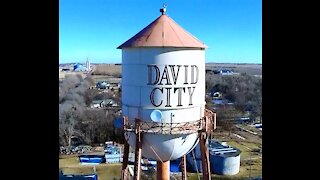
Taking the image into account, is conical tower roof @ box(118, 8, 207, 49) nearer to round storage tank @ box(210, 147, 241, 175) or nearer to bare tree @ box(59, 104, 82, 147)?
round storage tank @ box(210, 147, 241, 175)

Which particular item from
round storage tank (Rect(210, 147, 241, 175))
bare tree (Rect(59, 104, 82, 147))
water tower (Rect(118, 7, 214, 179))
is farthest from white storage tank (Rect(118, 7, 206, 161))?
bare tree (Rect(59, 104, 82, 147))

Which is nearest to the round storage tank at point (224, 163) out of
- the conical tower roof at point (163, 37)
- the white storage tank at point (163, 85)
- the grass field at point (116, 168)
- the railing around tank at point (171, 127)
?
the grass field at point (116, 168)

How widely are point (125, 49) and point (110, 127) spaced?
18.4 m

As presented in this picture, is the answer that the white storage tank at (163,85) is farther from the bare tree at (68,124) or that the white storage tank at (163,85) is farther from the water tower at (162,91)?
the bare tree at (68,124)

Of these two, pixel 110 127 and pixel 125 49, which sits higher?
pixel 125 49

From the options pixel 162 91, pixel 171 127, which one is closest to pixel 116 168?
pixel 171 127

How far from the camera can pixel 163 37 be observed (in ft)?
20.8

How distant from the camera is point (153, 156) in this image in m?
6.64

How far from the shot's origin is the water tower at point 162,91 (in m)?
6.12
